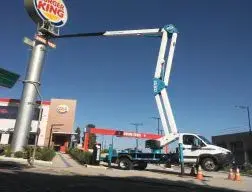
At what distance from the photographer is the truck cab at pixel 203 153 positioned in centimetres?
2159

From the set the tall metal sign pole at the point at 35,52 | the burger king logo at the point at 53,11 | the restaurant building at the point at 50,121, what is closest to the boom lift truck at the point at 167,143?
the tall metal sign pole at the point at 35,52

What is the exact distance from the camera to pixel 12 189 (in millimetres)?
11133

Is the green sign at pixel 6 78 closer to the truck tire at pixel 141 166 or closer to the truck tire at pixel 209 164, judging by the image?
the truck tire at pixel 141 166

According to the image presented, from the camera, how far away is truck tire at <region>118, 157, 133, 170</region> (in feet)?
81.1

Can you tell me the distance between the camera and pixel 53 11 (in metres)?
36.9

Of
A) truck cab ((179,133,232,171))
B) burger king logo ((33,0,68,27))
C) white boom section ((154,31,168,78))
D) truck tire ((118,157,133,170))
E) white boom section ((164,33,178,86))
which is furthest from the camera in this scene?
burger king logo ((33,0,68,27))

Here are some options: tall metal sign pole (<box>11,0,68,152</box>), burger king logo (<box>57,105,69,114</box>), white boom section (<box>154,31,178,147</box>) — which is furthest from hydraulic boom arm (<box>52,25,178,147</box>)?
burger king logo (<box>57,105,69,114</box>)

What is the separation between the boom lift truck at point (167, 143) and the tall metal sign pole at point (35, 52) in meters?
12.0

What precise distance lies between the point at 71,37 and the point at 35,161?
15.4m

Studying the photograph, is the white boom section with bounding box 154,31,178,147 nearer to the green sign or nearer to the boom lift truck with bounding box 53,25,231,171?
the boom lift truck with bounding box 53,25,231,171

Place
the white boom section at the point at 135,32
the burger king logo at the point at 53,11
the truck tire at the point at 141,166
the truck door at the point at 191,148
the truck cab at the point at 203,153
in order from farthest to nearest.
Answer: the burger king logo at the point at 53,11, the white boom section at the point at 135,32, the truck tire at the point at 141,166, the truck door at the point at 191,148, the truck cab at the point at 203,153

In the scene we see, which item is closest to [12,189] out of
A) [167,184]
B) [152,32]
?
[167,184]

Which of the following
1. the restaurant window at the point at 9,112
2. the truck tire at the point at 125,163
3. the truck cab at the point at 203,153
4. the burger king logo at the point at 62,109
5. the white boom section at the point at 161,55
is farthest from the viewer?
the burger king logo at the point at 62,109

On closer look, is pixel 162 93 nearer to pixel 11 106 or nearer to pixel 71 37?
pixel 71 37
